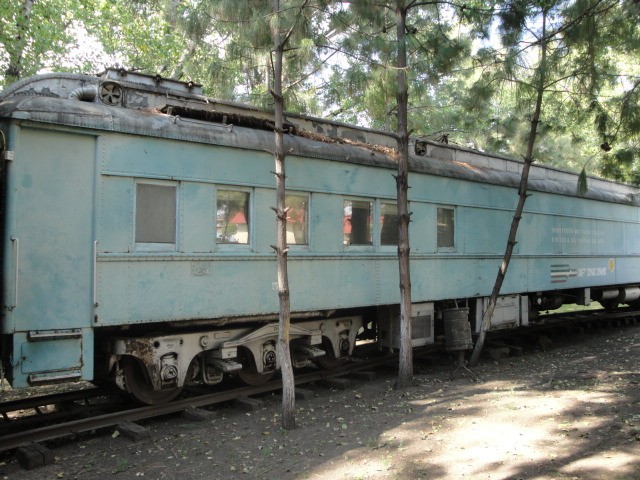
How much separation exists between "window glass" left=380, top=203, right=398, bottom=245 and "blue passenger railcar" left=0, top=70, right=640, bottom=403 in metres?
0.03

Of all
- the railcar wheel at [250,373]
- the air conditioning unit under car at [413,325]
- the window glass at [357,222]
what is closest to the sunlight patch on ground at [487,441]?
the railcar wheel at [250,373]

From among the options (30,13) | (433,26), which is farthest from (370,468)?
(30,13)

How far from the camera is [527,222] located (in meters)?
11.0

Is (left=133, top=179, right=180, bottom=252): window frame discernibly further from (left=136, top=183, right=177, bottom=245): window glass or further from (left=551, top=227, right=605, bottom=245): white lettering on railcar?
(left=551, top=227, right=605, bottom=245): white lettering on railcar

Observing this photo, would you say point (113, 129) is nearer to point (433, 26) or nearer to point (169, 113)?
point (169, 113)

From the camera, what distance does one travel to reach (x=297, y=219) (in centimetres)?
722

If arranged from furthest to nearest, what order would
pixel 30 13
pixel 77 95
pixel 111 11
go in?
pixel 111 11 → pixel 30 13 → pixel 77 95

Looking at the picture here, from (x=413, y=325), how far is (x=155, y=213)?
4.32 m

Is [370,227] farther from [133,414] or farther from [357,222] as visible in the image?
[133,414]

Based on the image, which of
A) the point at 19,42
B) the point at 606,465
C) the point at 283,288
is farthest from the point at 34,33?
the point at 606,465

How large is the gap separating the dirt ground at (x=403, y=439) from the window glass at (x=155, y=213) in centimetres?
192

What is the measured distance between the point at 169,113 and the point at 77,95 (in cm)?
92

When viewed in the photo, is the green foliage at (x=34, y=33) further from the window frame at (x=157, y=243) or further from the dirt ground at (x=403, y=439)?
the dirt ground at (x=403, y=439)

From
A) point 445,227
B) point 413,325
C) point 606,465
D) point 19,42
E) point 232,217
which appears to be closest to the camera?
point 606,465
